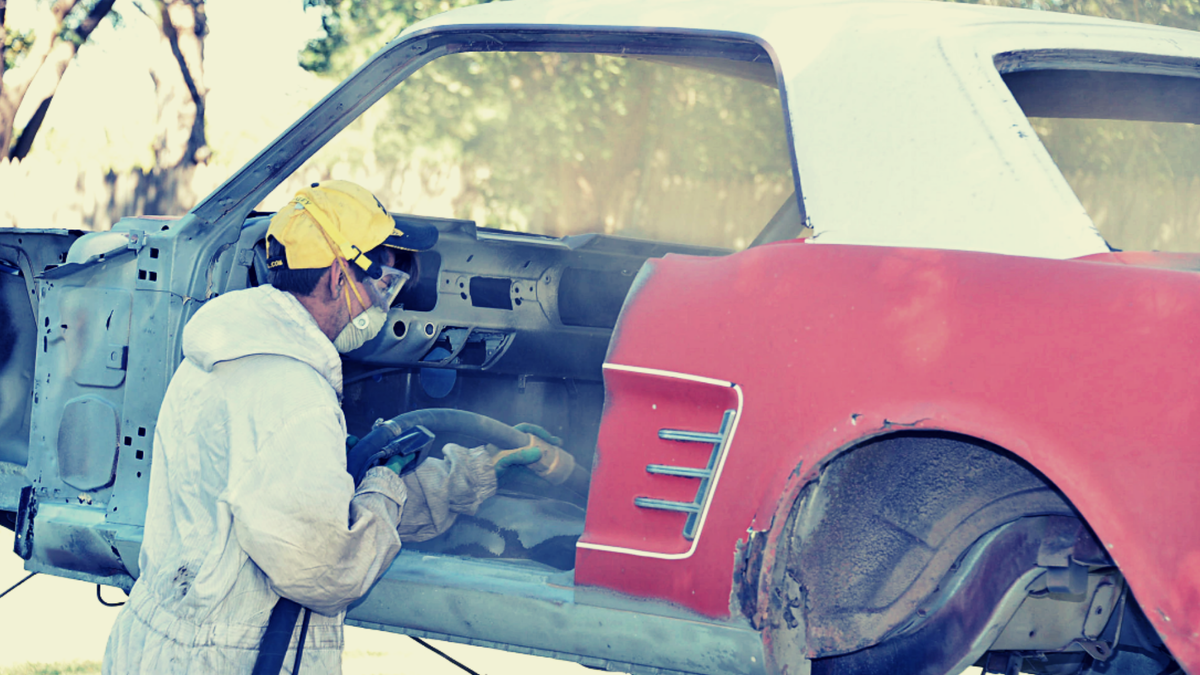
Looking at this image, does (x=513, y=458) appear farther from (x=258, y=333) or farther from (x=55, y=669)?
(x=55, y=669)

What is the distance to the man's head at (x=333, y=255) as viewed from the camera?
7.02 ft

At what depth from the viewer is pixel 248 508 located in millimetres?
1886

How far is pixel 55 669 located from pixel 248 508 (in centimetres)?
239

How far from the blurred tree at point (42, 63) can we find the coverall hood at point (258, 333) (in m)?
12.8

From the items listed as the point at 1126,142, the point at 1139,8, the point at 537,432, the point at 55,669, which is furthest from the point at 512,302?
the point at 1139,8

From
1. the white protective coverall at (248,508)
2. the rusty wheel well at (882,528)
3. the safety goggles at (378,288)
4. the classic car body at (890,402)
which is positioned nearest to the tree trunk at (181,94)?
the classic car body at (890,402)

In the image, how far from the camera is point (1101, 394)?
1.75 meters

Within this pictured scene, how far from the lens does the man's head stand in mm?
2141

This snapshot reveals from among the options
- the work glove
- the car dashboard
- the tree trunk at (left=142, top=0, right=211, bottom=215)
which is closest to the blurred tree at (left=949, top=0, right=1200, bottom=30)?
the car dashboard

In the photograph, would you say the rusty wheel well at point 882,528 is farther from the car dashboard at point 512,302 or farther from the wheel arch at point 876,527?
the car dashboard at point 512,302

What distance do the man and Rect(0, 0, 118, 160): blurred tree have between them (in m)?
12.8

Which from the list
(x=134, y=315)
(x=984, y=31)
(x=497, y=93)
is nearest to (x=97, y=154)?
(x=497, y=93)

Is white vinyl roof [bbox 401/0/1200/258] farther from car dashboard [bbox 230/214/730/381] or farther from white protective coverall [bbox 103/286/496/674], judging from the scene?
car dashboard [bbox 230/214/730/381]

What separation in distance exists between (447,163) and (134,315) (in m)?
13.1
